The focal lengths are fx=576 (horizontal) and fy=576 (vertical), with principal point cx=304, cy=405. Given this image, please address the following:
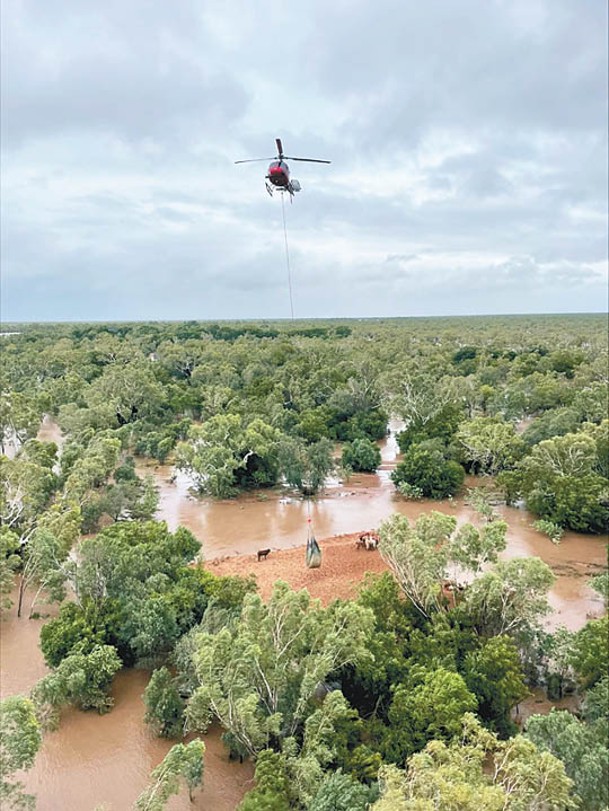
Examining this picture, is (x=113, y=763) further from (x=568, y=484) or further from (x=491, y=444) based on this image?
(x=491, y=444)

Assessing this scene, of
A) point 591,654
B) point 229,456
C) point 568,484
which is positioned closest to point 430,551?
point 591,654

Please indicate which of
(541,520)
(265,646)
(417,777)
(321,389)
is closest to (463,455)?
(541,520)

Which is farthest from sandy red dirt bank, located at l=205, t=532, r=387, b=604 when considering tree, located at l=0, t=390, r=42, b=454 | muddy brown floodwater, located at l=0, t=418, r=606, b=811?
tree, located at l=0, t=390, r=42, b=454

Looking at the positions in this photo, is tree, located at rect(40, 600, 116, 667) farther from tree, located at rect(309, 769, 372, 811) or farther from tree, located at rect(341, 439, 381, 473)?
tree, located at rect(341, 439, 381, 473)

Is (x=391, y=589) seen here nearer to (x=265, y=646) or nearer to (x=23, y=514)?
(x=265, y=646)

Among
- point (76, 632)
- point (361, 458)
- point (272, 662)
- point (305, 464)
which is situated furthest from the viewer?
point (361, 458)

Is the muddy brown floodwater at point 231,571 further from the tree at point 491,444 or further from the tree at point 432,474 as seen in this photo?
the tree at point 491,444

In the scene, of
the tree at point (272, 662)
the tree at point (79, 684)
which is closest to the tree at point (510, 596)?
the tree at point (272, 662)
